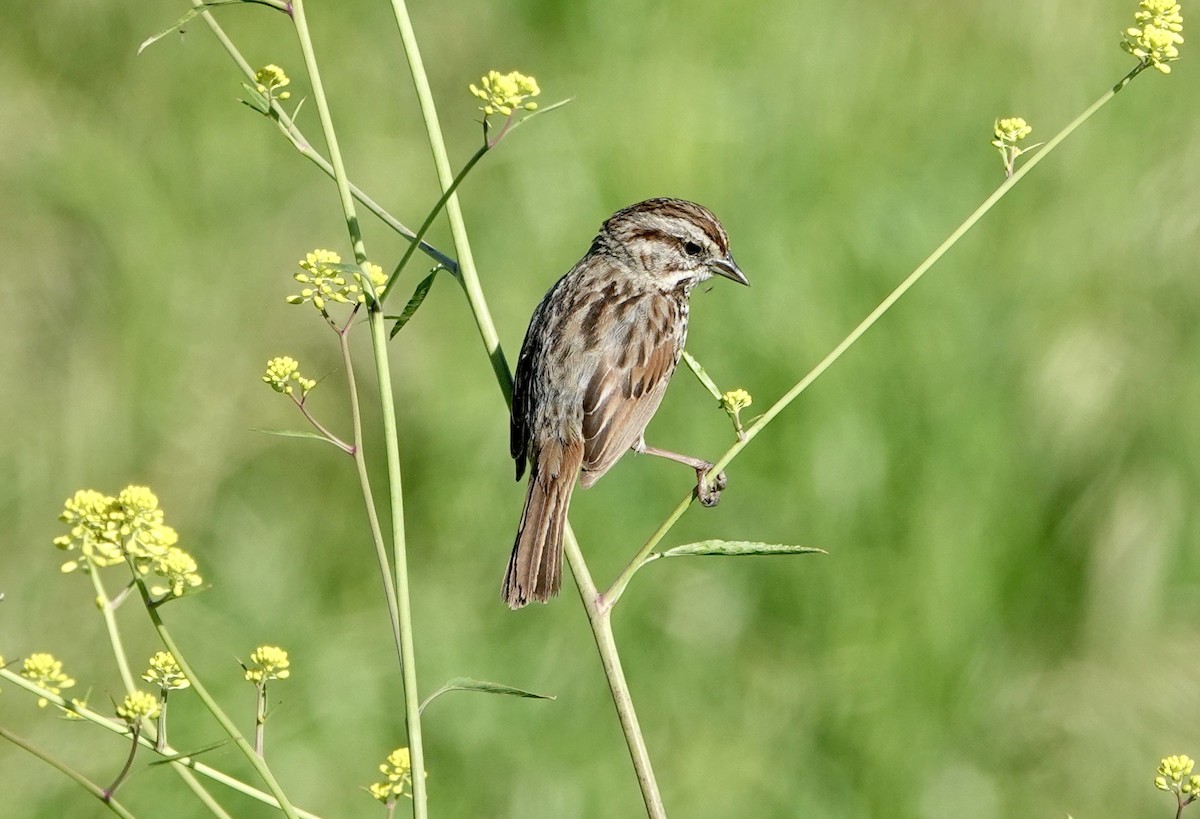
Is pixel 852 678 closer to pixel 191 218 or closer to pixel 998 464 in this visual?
pixel 998 464

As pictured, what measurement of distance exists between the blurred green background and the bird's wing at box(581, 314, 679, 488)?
167 centimetres

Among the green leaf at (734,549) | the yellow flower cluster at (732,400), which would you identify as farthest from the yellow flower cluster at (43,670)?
the yellow flower cluster at (732,400)

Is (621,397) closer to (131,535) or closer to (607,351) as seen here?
(607,351)

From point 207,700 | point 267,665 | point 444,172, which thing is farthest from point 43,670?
point 444,172

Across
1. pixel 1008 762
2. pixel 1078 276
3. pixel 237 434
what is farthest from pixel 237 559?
pixel 1078 276

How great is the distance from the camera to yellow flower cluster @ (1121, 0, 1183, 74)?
288 centimetres

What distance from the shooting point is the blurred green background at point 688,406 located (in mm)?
5875

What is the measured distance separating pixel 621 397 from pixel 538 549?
0.74m

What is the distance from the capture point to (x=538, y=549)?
3832 mm

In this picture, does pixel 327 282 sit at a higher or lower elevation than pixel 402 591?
higher

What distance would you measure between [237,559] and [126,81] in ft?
8.36

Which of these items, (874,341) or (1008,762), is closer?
(1008,762)

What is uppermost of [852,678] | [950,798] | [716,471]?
[852,678]

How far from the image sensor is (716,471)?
2.74 metres
